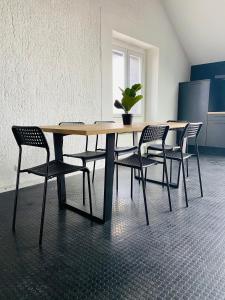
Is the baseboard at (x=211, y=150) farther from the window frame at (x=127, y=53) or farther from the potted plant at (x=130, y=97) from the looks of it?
the potted plant at (x=130, y=97)

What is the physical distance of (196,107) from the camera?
5.38 m

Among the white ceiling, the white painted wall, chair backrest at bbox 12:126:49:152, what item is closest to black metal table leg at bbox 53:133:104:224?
chair backrest at bbox 12:126:49:152

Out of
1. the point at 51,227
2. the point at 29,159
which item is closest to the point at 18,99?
the point at 29,159

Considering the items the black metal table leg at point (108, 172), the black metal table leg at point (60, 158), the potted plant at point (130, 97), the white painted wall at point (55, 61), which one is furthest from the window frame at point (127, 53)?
the black metal table leg at point (108, 172)

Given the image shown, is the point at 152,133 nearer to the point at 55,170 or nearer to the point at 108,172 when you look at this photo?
the point at 108,172

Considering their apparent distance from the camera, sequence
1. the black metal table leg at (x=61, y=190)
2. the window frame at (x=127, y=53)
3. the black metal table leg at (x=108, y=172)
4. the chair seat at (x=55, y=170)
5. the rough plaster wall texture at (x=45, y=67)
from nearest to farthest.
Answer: the chair seat at (x=55, y=170)
the black metal table leg at (x=108, y=172)
the black metal table leg at (x=61, y=190)
the rough plaster wall texture at (x=45, y=67)
the window frame at (x=127, y=53)

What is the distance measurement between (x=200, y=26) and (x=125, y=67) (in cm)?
197

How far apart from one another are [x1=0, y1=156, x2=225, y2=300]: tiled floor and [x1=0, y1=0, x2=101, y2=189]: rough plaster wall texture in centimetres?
103

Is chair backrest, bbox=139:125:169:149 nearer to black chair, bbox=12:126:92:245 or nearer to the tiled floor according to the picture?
black chair, bbox=12:126:92:245

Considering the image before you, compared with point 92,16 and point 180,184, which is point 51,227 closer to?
point 180,184

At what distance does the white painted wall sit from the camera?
2.59 metres

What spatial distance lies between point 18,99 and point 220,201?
8.36ft

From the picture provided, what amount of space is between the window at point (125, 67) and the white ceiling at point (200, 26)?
3.79 feet

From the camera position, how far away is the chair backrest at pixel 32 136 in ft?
5.09
